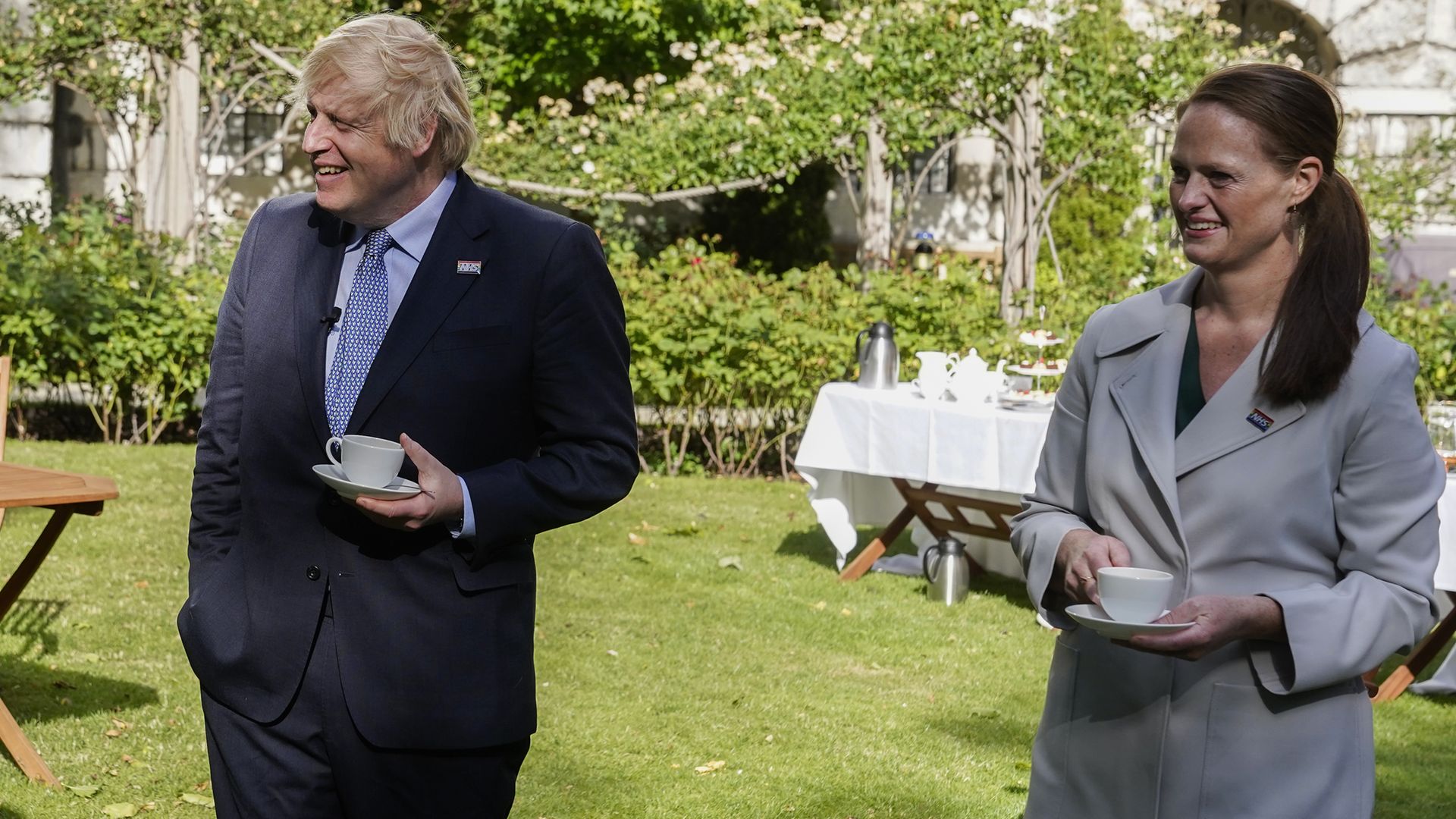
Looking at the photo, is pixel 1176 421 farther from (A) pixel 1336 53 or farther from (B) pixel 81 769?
(A) pixel 1336 53

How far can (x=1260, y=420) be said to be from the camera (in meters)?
2.04

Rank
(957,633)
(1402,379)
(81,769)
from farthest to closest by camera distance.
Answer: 1. (957,633)
2. (81,769)
3. (1402,379)

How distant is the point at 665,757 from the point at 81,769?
1777mm

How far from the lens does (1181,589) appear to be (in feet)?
6.74

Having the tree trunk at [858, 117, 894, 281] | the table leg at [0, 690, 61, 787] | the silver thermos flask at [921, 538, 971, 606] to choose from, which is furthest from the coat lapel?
the tree trunk at [858, 117, 894, 281]

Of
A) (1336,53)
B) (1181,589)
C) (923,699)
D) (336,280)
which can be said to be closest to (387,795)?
(336,280)

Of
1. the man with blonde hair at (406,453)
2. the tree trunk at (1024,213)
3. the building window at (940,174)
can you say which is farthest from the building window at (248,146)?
the man with blonde hair at (406,453)

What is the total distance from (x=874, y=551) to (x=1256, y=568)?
5590 mm

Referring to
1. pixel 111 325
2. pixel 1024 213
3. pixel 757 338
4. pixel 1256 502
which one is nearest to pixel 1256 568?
pixel 1256 502

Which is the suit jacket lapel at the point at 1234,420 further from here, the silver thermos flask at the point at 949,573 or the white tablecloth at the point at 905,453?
the silver thermos flask at the point at 949,573

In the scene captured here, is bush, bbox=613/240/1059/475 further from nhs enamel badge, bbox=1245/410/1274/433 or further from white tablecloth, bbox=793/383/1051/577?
nhs enamel badge, bbox=1245/410/1274/433

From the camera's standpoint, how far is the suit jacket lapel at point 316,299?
2.38 metres

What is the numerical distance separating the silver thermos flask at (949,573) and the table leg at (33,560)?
4.00 m

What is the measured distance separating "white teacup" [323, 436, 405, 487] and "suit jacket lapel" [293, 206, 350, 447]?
0.68 feet
